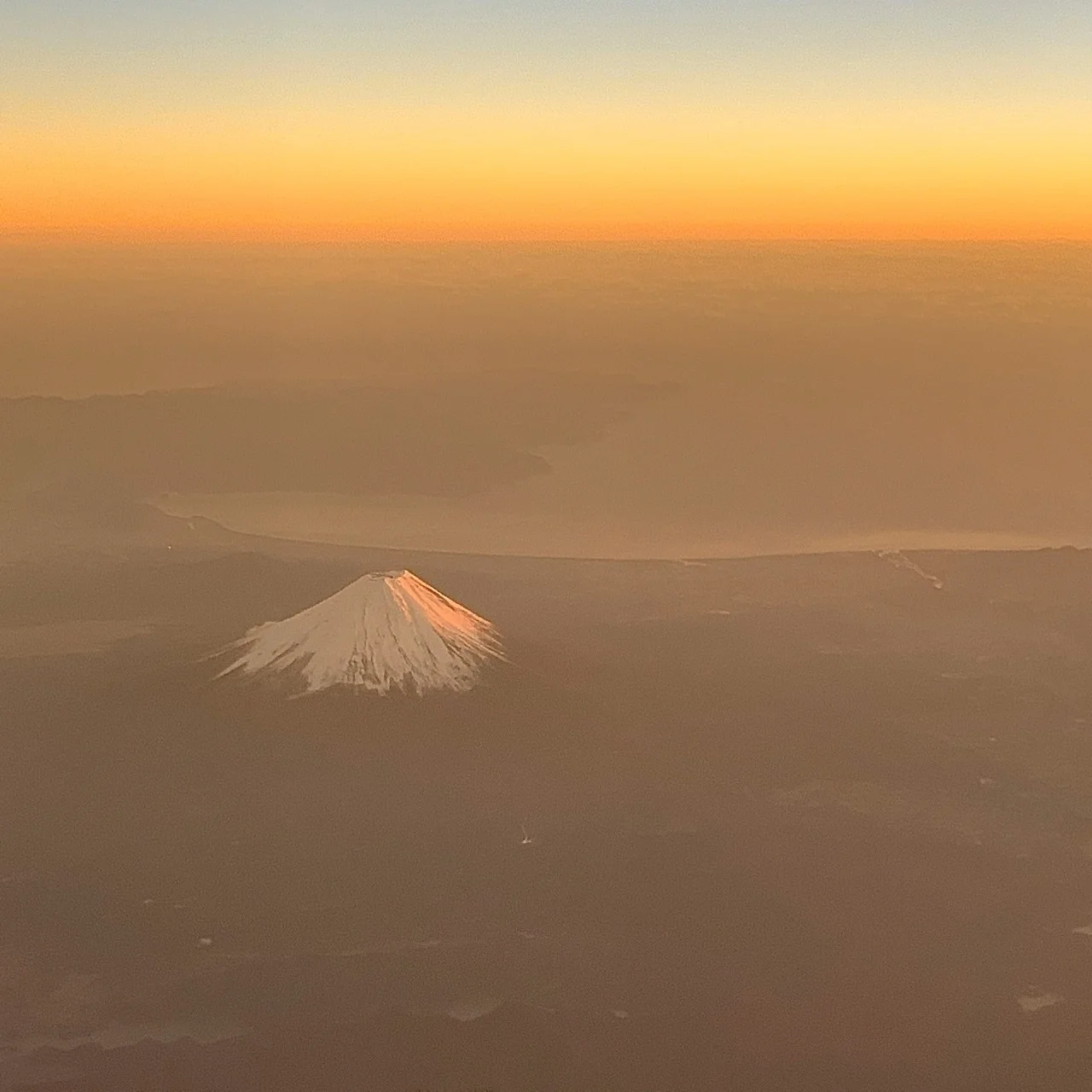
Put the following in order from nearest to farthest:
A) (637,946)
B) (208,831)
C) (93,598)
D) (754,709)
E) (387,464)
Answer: (637,946), (208,831), (754,709), (93,598), (387,464)

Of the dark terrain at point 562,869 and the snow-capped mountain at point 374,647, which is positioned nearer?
the dark terrain at point 562,869

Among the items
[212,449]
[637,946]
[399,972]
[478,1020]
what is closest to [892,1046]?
[637,946]

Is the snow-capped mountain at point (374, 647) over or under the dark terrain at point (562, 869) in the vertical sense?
over

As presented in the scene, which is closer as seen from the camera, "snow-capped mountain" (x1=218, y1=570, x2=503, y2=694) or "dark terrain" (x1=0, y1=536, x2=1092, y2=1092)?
"dark terrain" (x1=0, y1=536, x2=1092, y2=1092)

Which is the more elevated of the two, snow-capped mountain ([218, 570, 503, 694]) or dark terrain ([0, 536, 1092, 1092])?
snow-capped mountain ([218, 570, 503, 694])

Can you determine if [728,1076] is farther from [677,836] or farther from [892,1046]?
[677,836]
